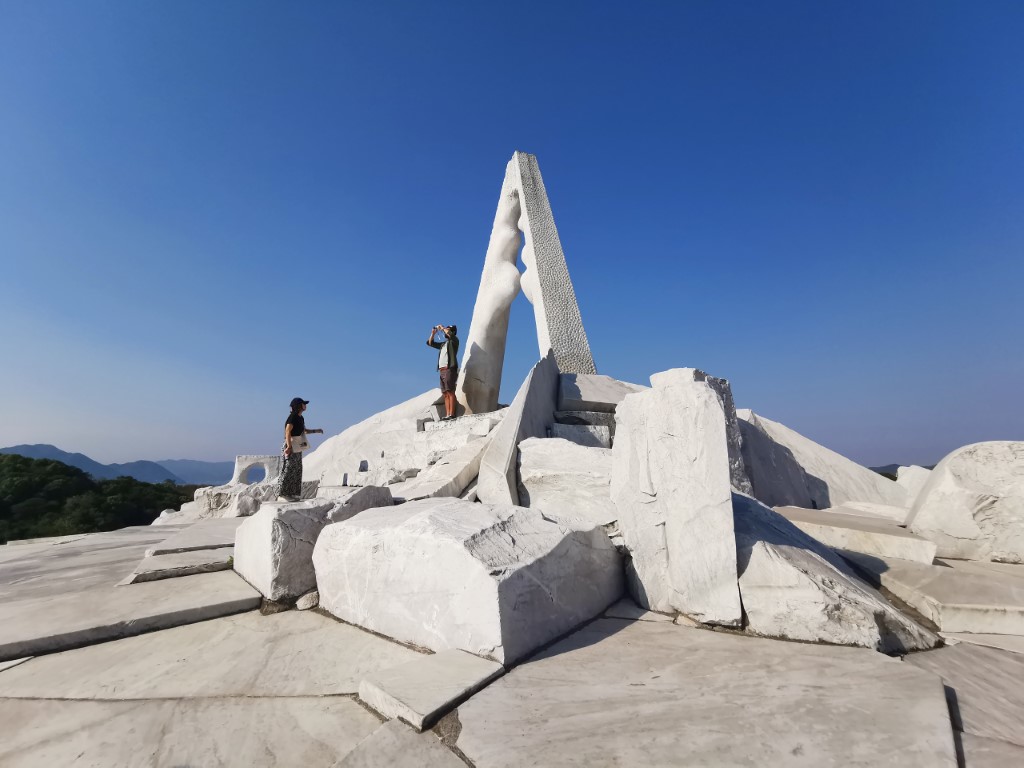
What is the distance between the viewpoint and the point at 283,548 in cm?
228

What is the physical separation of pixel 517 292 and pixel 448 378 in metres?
2.51

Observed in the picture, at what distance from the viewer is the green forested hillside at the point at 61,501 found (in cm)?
995

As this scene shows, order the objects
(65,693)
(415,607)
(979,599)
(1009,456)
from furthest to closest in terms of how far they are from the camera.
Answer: (1009,456)
(979,599)
(415,607)
(65,693)

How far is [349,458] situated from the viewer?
39.7ft

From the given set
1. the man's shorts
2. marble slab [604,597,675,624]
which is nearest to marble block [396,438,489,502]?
marble slab [604,597,675,624]

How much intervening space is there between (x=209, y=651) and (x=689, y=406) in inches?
82.8

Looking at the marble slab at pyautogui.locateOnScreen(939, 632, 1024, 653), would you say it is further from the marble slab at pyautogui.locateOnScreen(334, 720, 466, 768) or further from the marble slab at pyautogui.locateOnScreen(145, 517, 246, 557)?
the marble slab at pyautogui.locateOnScreen(145, 517, 246, 557)

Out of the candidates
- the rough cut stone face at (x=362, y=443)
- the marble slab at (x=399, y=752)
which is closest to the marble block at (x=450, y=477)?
the marble slab at (x=399, y=752)

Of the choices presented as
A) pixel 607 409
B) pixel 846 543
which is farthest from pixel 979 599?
pixel 607 409

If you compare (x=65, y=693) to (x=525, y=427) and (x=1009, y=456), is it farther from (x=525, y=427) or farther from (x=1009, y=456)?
(x=1009, y=456)

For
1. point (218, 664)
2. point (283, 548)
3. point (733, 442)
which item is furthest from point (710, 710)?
point (733, 442)

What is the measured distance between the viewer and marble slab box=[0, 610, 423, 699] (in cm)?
143

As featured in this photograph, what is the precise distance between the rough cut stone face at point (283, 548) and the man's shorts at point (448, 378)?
214 inches

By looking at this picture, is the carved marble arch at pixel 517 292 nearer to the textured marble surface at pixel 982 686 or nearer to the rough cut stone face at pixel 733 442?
the rough cut stone face at pixel 733 442
